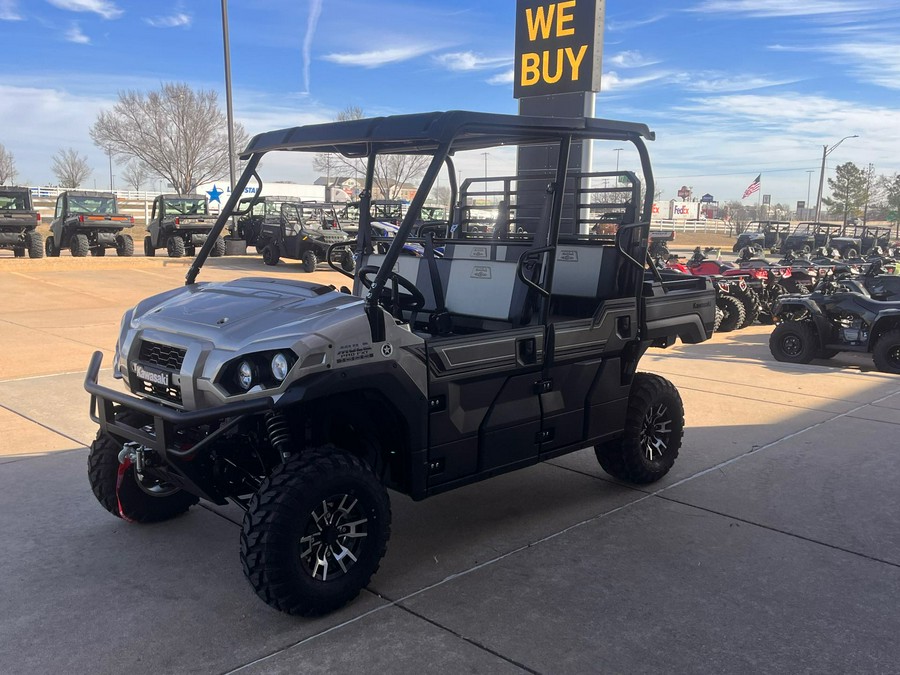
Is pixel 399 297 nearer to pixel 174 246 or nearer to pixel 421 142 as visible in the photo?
pixel 421 142

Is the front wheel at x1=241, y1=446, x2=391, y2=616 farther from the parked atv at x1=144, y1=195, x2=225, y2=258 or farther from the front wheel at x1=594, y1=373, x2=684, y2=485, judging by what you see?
the parked atv at x1=144, y1=195, x2=225, y2=258

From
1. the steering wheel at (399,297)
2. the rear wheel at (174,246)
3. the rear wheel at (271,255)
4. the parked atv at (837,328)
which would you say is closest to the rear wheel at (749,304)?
the parked atv at (837,328)

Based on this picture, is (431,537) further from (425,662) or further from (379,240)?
(379,240)

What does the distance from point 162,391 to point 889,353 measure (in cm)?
878

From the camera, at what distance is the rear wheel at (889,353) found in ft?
30.4

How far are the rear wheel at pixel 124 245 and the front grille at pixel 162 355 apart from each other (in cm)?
2029

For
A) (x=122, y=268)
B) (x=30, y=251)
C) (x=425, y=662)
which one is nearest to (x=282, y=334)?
(x=425, y=662)

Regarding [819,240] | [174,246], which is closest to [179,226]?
[174,246]

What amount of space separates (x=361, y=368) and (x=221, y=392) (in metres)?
0.59

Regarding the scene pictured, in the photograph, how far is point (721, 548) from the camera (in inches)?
163

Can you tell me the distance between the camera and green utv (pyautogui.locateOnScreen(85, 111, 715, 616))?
3215 millimetres

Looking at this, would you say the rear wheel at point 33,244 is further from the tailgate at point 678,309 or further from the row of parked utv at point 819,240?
the row of parked utv at point 819,240

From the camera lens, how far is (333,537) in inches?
133

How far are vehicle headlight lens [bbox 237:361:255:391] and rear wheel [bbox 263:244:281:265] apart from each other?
60.1ft
